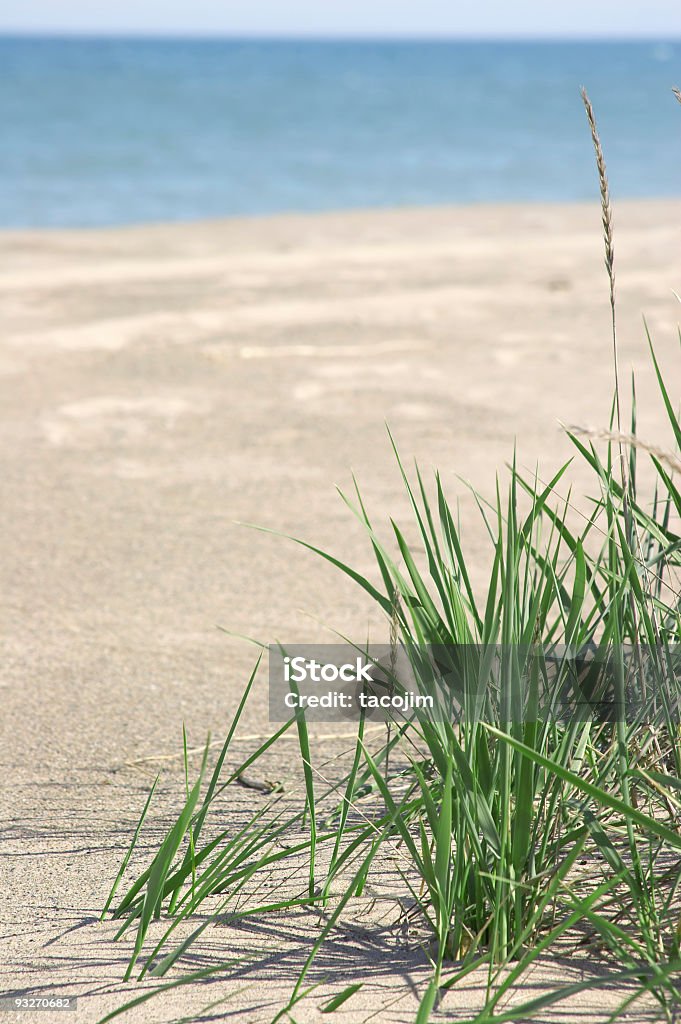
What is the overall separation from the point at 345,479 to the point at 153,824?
230 centimetres

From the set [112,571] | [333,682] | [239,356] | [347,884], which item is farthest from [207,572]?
[239,356]

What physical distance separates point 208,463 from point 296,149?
1756cm

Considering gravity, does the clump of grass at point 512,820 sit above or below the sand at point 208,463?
above

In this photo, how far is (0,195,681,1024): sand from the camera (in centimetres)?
189

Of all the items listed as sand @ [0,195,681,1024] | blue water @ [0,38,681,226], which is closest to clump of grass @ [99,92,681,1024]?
sand @ [0,195,681,1024]

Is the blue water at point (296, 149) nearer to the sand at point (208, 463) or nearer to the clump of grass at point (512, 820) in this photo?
the sand at point (208, 463)

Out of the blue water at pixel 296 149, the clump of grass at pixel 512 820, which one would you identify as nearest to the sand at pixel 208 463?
the clump of grass at pixel 512 820

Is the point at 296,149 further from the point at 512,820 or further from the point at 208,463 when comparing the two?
the point at 512,820

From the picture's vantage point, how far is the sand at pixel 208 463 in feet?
6.21

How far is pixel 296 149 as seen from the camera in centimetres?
2066

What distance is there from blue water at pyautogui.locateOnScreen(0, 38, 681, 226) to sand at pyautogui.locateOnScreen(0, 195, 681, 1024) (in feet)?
20.4

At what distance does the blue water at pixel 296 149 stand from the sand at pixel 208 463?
20.4ft

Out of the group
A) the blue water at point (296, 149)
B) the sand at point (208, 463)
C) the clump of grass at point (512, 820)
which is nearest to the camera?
the clump of grass at point (512, 820)

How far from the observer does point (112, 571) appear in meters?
3.42
